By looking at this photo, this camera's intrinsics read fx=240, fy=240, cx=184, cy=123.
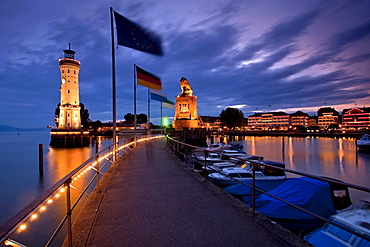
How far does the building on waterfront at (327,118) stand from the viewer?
524 ft

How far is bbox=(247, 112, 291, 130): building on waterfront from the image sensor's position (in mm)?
162750

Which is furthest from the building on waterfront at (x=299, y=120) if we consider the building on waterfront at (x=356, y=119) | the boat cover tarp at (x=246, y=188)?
the boat cover tarp at (x=246, y=188)

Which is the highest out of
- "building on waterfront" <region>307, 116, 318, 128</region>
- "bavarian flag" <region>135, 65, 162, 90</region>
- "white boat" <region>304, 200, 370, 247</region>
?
"bavarian flag" <region>135, 65, 162, 90</region>

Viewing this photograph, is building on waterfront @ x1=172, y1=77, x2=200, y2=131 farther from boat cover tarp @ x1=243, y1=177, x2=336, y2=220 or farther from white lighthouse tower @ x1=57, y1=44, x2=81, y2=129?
boat cover tarp @ x1=243, y1=177, x2=336, y2=220

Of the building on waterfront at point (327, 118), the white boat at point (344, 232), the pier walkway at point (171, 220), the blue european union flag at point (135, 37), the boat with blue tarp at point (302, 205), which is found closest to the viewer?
the pier walkway at point (171, 220)

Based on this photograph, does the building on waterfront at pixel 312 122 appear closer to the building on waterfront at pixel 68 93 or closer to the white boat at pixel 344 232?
the building on waterfront at pixel 68 93

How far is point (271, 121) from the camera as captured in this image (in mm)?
168625

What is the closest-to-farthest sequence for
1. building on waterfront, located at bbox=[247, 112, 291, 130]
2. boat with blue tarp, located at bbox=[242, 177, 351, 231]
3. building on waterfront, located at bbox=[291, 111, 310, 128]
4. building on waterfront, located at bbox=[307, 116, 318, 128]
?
1. boat with blue tarp, located at bbox=[242, 177, 351, 231]
2. building on waterfront, located at bbox=[247, 112, 291, 130]
3. building on waterfront, located at bbox=[291, 111, 310, 128]
4. building on waterfront, located at bbox=[307, 116, 318, 128]

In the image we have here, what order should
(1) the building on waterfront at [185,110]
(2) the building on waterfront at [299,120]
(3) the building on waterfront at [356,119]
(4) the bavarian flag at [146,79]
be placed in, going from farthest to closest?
(2) the building on waterfront at [299,120], (3) the building on waterfront at [356,119], (1) the building on waterfront at [185,110], (4) the bavarian flag at [146,79]

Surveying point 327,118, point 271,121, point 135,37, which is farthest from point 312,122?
point 135,37

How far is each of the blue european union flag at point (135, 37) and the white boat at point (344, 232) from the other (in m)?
12.9

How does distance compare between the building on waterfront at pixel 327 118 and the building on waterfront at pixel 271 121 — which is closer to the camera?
the building on waterfront at pixel 327 118

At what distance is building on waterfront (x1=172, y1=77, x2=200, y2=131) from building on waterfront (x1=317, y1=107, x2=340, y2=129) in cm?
12539

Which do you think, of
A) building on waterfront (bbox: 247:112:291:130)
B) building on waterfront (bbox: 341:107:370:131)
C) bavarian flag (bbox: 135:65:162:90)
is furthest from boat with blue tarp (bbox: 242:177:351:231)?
building on waterfront (bbox: 247:112:291:130)
